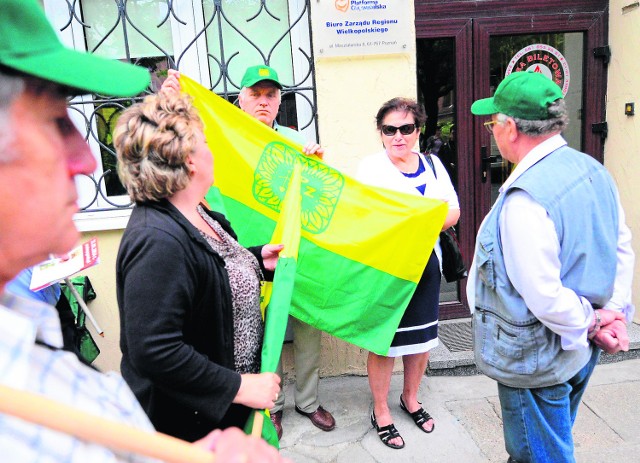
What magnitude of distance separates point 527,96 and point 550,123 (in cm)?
14

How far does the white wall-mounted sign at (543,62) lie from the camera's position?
4043 millimetres

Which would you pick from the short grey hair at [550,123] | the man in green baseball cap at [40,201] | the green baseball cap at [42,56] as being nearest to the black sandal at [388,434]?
the short grey hair at [550,123]

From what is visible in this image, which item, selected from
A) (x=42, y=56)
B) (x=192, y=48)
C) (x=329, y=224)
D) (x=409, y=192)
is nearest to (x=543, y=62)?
(x=409, y=192)

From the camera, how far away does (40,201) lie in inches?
28.9

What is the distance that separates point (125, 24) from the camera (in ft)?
10.8

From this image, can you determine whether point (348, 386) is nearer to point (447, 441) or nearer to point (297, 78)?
point (447, 441)

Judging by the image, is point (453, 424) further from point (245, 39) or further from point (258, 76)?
point (245, 39)

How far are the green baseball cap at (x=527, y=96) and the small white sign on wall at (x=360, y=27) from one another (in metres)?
1.54

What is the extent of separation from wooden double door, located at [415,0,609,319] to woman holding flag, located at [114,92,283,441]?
286 centimetres

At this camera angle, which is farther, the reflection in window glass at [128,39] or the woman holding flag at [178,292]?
the reflection in window glass at [128,39]

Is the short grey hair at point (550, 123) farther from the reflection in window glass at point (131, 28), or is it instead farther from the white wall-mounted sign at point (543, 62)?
the reflection in window glass at point (131, 28)

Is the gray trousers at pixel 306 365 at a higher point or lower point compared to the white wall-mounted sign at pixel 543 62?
lower

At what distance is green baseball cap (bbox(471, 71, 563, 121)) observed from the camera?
1896mm

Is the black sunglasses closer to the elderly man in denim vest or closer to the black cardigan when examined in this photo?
the elderly man in denim vest
